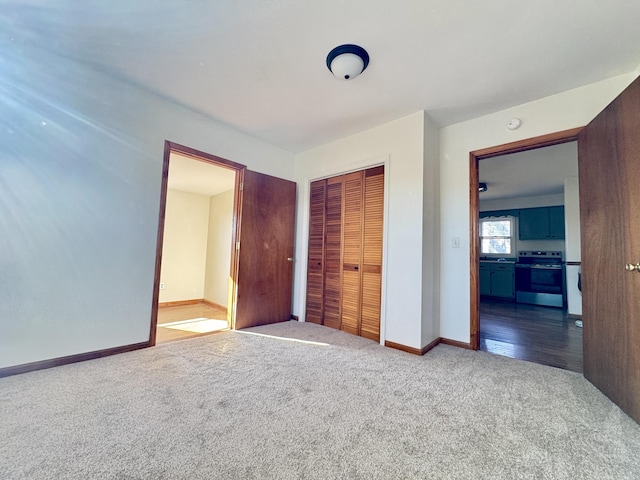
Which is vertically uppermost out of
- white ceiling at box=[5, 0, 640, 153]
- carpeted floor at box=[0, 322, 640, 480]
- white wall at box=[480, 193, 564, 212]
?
white ceiling at box=[5, 0, 640, 153]

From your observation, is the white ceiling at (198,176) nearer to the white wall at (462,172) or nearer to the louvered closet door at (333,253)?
the louvered closet door at (333,253)

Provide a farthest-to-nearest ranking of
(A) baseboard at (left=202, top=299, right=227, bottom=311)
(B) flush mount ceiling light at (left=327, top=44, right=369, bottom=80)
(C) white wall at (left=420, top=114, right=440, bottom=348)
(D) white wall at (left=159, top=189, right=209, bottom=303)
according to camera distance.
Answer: (D) white wall at (left=159, top=189, right=209, bottom=303), (A) baseboard at (left=202, top=299, right=227, bottom=311), (C) white wall at (left=420, top=114, right=440, bottom=348), (B) flush mount ceiling light at (left=327, top=44, right=369, bottom=80)

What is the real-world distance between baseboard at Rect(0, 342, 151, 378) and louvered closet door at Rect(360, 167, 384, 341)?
2.25 metres

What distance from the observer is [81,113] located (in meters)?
2.21

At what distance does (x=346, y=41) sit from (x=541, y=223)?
20.2 ft

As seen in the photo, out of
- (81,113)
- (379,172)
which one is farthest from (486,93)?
(81,113)

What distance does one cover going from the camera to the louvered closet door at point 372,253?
2973mm

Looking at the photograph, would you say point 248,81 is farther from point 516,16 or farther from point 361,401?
point 361,401

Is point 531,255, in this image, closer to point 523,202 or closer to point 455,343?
point 523,202

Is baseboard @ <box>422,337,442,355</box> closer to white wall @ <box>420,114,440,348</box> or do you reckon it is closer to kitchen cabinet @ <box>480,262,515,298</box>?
white wall @ <box>420,114,440,348</box>

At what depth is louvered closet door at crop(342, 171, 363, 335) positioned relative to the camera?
318 centimetres

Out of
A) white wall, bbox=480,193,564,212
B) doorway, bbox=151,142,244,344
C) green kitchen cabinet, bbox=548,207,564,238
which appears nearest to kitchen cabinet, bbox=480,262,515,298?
green kitchen cabinet, bbox=548,207,564,238

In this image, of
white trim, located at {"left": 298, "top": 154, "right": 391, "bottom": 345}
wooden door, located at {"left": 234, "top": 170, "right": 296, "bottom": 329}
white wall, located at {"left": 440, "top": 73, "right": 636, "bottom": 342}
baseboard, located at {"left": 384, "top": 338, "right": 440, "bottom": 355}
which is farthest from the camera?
wooden door, located at {"left": 234, "top": 170, "right": 296, "bottom": 329}

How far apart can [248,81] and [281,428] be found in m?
2.58
